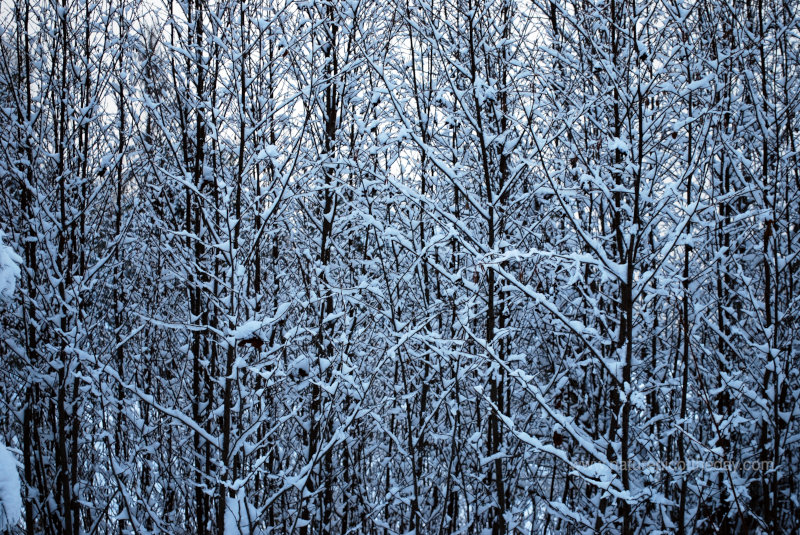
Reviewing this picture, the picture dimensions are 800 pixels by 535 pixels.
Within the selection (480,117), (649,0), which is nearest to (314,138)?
(480,117)

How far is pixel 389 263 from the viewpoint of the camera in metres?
5.34

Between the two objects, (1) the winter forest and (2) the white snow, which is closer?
(2) the white snow

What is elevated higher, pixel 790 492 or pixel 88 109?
pixel 88 109

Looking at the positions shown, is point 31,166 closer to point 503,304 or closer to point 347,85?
point 347,85

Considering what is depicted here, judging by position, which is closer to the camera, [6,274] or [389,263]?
[6,274]

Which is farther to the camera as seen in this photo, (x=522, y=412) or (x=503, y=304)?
(x=522, y=412)

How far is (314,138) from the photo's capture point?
16.3ft

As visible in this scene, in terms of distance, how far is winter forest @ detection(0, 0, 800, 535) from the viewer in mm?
3982

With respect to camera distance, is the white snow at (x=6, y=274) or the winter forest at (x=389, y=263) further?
the winter forest at (x=389, y=263)

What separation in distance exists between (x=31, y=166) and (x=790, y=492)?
8.07 m

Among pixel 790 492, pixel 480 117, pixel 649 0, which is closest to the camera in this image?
pixel 649 0

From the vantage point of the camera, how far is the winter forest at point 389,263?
3.98 metres

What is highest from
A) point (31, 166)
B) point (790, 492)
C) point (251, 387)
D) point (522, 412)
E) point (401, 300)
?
point (31, 166)

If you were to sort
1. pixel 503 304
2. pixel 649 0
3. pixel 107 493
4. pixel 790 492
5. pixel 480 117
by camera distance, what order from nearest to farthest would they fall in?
1. pixel 649 0
2. pixel 480 117
3. pixel 503 304
4. pixel 790 492
5. pixel 107 493
